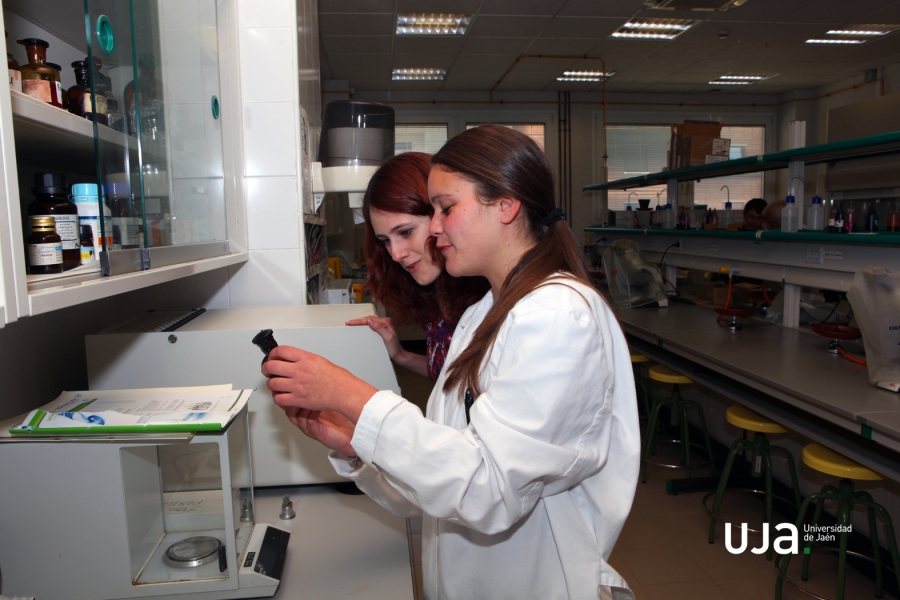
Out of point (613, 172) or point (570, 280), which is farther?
point (613, 172)

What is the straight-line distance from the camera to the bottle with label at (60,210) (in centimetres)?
76

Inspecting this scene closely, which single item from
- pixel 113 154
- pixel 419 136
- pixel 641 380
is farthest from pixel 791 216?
pixel 419 136

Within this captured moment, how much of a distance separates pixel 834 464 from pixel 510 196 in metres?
1.82

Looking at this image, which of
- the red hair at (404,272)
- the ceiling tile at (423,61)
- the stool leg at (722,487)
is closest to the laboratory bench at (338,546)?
the red hair at (404,272)

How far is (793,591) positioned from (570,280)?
203 centimetres

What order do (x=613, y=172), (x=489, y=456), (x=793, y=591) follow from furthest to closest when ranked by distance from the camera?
(x=613, y=172) → (x=793, y=591) → (x=489, y=456)

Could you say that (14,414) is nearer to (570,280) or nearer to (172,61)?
(172,61)

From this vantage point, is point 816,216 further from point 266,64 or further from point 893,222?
point 266,64

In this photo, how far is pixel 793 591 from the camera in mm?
2160

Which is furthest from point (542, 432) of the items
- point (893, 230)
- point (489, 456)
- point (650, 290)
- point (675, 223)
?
point (675, 223)

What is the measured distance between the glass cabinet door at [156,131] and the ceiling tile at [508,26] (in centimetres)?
361

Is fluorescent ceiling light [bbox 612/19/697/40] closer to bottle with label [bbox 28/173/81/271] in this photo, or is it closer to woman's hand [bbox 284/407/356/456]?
woman's hand [bbox 284/407/356/456]

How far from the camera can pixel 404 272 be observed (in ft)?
5.46

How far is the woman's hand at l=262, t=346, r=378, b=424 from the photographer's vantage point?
79 centimetres
